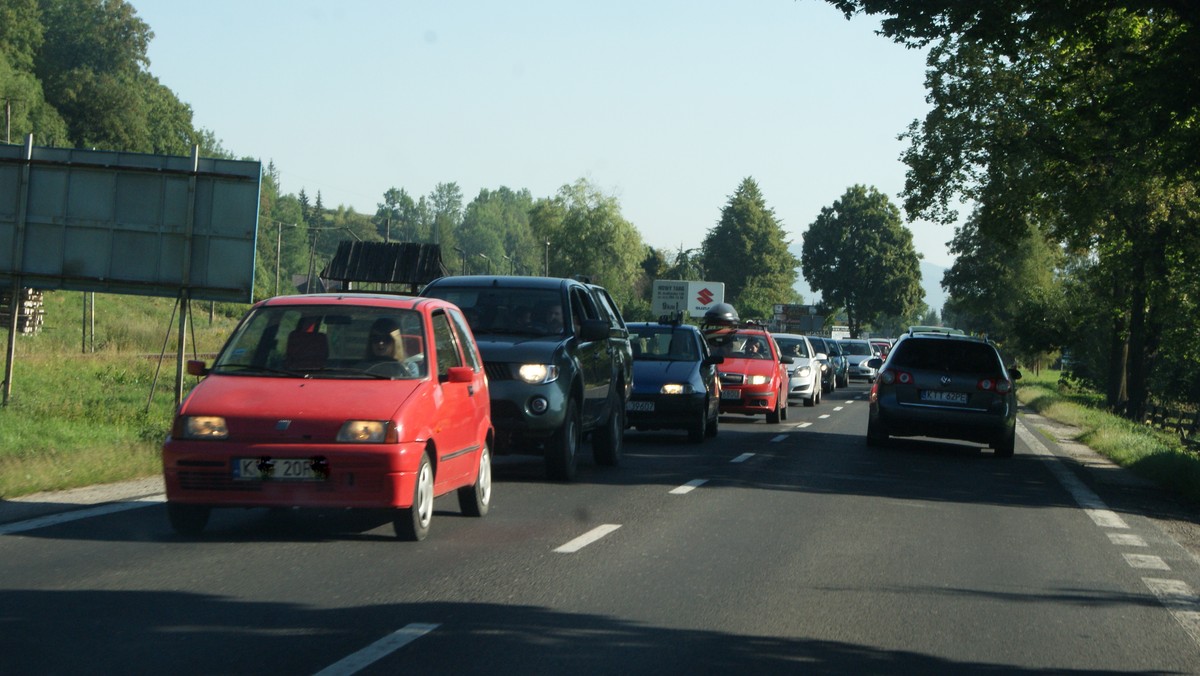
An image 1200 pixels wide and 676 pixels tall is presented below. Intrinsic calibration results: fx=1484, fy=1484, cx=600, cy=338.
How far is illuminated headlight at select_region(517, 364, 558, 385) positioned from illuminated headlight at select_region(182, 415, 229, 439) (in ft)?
15.1

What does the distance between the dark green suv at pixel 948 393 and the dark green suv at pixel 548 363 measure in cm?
526

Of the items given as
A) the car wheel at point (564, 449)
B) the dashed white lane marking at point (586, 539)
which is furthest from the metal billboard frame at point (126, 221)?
the dashed white lane marking at point (586, 539)

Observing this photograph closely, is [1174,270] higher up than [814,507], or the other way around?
[1174,270]

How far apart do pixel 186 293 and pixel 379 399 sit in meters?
11.0

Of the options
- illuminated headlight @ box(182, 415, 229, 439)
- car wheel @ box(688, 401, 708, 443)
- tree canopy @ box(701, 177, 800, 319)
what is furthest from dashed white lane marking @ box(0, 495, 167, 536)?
tree canopy @ box(701, 177, 800, 319)

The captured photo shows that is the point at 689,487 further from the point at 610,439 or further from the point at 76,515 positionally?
the point at 76,515

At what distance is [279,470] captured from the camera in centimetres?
880

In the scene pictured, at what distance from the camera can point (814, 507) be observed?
12484mm

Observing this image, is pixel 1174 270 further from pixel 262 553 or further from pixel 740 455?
pixel 262 553

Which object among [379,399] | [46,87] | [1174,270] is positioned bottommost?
[379,399]

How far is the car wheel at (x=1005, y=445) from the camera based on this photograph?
19922 mm

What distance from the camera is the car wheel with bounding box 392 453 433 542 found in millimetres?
9164

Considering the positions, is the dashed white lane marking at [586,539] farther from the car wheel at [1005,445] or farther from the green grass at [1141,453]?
the car wheel at [1005,445]

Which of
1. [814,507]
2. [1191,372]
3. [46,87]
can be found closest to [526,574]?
[814,507]
